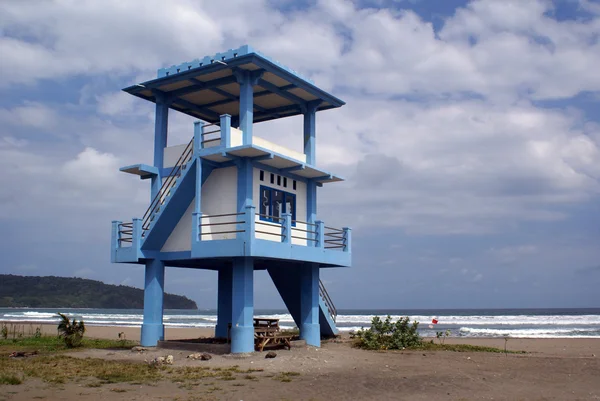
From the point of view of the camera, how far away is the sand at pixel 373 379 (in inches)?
527

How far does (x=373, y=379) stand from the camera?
15.8 m

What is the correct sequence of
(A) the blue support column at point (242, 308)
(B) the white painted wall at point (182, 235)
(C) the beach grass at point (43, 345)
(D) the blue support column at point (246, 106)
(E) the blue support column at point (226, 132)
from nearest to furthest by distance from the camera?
(A) the blue support column at point (242, 308) < (E) the blue support column at point (226, 132) < (D) the blue support column at point (246, 106) < (B) the white painted wall at point (182, 235) < (C) the beach grass at point (43, 345)

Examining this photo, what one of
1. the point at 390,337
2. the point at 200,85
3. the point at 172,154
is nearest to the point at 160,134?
the point at 172,154

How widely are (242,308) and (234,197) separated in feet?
12.5

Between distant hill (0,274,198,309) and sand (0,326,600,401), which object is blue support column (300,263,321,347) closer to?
sand (0,326,600,401)

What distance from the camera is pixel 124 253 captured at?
73.4 ft

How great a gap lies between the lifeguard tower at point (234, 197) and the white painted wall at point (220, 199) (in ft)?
0.12

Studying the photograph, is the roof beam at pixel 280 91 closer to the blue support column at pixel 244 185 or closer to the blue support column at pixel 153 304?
the blue support column at pixel 244 185

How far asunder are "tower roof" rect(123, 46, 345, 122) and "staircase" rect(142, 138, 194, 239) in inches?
93.1

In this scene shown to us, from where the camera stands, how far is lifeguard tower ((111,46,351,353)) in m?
20.5

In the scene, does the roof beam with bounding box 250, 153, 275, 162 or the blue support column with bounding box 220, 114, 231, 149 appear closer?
the blue support column with bounding box 220, 114, 231, 149

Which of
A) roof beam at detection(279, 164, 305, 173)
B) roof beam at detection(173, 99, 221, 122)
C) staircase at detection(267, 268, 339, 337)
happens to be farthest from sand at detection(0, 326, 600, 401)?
roof beam at detection(173, 99, 221, 122)

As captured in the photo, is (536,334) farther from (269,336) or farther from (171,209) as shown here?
(171,209)

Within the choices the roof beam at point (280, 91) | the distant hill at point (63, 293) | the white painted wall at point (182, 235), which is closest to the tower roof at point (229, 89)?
the roof beam at point (280, 91)
